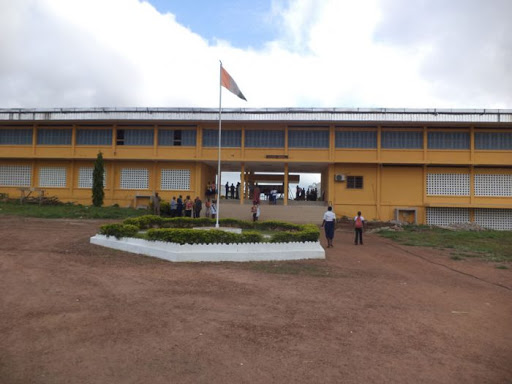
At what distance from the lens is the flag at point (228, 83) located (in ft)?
41.2

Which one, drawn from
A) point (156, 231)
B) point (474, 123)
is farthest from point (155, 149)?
point (474, 123)

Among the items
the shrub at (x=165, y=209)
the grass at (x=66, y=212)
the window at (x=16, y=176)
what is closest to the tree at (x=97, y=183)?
the grass at (x=66, y=212)

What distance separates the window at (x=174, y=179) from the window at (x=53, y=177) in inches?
227

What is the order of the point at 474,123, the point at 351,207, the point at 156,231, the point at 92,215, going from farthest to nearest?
1. the point at 351,207
2. the point at 474,123
3. the point at 92,215
4. the point at 156,231

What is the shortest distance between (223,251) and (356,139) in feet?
45.2

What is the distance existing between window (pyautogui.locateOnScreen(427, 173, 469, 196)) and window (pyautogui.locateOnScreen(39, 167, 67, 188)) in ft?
66.0

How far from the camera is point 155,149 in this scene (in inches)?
878

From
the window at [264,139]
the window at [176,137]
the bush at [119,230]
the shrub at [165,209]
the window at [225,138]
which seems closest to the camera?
the bush at [119,230]

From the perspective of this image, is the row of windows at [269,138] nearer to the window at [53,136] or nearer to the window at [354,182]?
the window at [53,136]

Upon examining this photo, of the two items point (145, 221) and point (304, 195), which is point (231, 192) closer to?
point (304, 195)

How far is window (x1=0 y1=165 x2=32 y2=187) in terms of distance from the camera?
76.8 ft

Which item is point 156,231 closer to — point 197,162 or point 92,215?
point 92,215

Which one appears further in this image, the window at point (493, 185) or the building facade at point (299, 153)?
the window at point (493, 185)

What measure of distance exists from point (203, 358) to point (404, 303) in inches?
153
